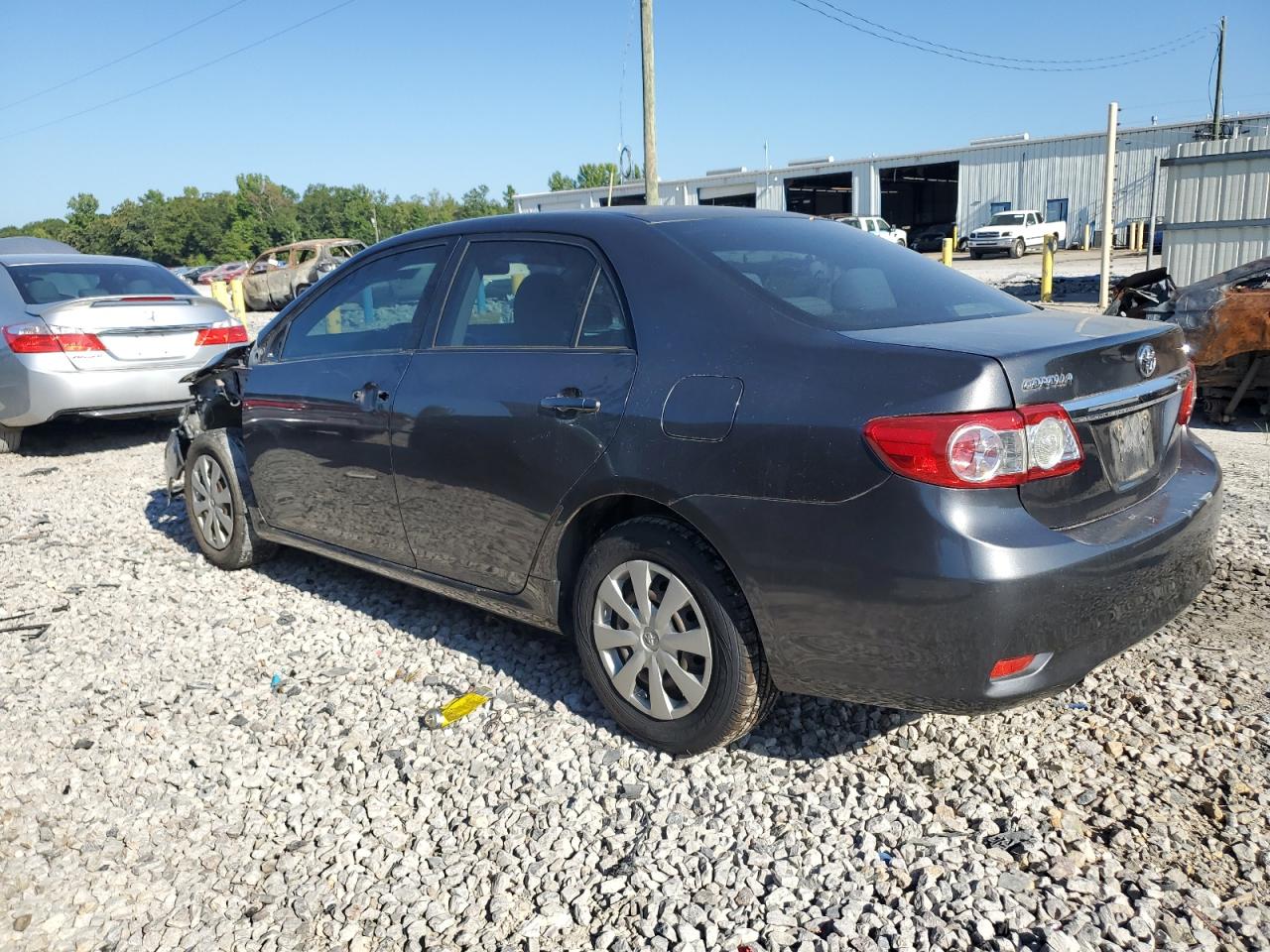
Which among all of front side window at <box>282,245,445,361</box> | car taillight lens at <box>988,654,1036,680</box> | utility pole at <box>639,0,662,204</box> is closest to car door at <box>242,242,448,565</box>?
front side window at <box>282,245,445,361</box>

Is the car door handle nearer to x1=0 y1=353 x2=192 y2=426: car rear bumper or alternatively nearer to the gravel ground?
the gravel ground

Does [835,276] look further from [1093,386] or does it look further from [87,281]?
[87,281]

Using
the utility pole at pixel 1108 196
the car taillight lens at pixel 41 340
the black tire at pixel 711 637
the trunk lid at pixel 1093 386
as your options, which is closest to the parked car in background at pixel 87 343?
the car taillight lens at pixel 41 340

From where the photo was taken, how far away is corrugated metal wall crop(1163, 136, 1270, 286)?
14.1m

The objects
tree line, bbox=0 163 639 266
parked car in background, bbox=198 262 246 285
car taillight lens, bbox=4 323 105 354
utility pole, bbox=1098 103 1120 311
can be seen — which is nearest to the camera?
car taillight lens, bbox=4 323 105 354

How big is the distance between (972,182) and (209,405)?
155ft

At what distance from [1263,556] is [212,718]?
4585 millimetres

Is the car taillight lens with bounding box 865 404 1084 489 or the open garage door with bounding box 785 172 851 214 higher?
the open garage door with bounding box 785 172 851 214

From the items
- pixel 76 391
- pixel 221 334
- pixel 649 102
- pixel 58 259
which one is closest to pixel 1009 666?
pixel 76 391

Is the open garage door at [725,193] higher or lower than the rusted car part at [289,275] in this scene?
higher

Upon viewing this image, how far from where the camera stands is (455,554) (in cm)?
387

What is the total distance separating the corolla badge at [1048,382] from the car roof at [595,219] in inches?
57.1

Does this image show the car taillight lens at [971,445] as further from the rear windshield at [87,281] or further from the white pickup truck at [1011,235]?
the white pickup truck at [1011,235]

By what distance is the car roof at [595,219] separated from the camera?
11.6 feet
